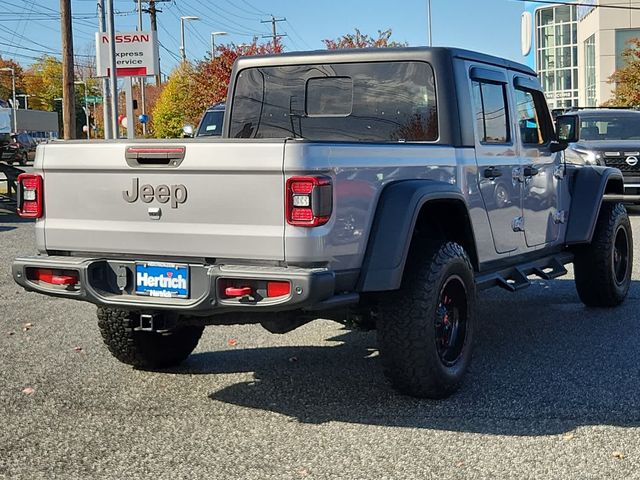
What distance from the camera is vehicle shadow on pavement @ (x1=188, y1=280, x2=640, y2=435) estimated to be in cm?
501

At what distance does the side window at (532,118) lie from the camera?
270 inches

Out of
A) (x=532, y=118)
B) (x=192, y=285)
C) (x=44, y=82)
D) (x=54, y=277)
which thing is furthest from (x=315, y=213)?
(x=44, y=82)

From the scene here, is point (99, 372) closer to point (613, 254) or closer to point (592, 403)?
point (592, 403)

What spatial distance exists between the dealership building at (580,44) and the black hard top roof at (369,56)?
116 ft

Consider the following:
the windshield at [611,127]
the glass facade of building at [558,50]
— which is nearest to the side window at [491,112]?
the windshield at [611,127]

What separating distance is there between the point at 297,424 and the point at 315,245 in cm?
101

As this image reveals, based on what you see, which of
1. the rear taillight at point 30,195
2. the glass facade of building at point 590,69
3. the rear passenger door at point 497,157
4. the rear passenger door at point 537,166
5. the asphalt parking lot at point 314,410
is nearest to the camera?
the asphalt parking lot at point 314,410

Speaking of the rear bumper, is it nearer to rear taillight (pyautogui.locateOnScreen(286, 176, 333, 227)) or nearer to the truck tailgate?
the truck tailgate

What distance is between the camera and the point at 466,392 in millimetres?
5512

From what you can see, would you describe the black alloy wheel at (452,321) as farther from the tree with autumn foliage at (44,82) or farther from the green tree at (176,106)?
the tree with autumn foliage at (44,82)

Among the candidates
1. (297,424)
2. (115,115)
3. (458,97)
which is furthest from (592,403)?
(115,115)

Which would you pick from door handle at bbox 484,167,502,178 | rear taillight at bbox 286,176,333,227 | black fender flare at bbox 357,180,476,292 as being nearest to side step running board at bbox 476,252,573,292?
door handle at bbox 484,167,502,178

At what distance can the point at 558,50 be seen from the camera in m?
63.7

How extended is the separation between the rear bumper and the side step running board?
174 cm
